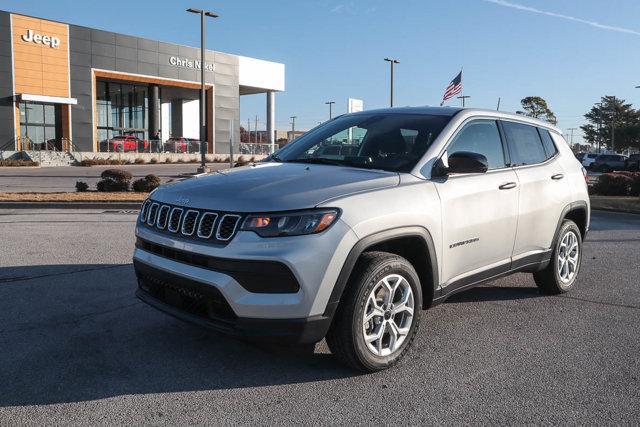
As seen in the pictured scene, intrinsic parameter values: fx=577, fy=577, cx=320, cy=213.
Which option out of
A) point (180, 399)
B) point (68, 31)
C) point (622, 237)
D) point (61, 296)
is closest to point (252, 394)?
point (180, 399)

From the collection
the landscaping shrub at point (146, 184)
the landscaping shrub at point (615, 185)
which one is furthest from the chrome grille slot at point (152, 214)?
the landscaping shrub at point (615, 185)

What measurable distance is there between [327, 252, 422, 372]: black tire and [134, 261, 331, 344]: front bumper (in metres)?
0.15

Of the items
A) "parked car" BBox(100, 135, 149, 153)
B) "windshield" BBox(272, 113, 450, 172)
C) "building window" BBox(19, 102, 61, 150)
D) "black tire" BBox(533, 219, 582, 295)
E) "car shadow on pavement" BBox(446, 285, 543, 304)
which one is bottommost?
"car shadow on pavement" BBox(446, 285, 543, 304)

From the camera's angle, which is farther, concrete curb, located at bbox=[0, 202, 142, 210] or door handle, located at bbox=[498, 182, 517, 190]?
concrete curb, located at bbox=[0, 202, 142, 210]

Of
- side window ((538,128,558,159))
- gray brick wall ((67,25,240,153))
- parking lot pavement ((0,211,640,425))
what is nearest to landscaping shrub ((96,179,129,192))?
parking lot pavement ((0,211,640,425))

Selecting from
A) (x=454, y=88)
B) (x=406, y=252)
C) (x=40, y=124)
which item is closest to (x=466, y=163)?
(x=406, y=252)

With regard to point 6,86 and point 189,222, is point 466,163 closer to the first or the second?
point 189,222

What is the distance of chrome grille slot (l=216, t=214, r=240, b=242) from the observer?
3.35 m

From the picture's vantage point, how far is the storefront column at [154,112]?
49750 millimetres

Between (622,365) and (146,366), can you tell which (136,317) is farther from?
(622,365)

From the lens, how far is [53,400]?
3268 millimetres

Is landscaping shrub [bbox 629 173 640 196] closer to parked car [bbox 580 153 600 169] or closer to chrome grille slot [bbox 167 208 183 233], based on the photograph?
chrome grille slot [bbox 167 208 183 233]

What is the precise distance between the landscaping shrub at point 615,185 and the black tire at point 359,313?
1713 cm

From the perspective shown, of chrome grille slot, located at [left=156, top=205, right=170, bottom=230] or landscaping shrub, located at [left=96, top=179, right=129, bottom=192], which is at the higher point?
chrome grille slot, located at [left=156, top=205, right=170, bottom=230]
